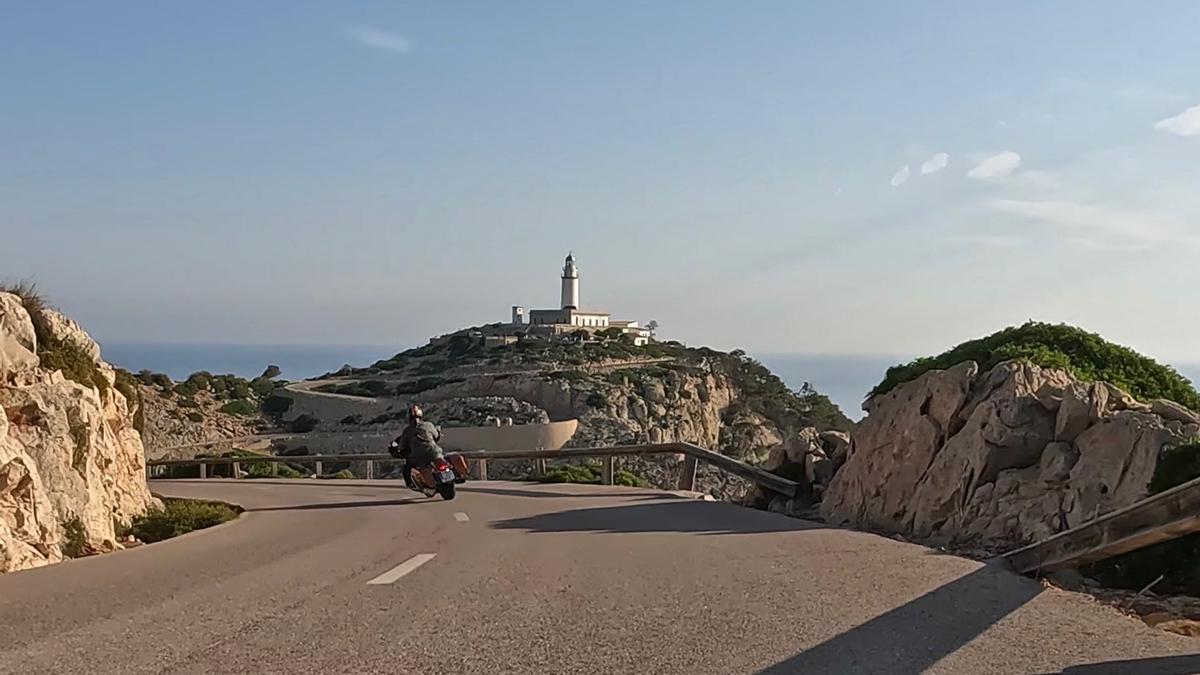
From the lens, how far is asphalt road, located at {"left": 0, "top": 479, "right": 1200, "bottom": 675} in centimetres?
726

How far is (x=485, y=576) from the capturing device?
425 inches

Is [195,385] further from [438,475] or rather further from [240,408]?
[438,475]

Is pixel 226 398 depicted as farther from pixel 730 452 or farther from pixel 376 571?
pixel 376 571

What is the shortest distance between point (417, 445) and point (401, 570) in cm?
1141

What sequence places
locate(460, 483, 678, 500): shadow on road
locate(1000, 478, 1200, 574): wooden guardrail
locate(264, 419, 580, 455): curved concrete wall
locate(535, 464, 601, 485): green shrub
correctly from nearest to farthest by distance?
1. locate(1000, 478, 1200, 574): wooden guardrail
2. locate(460, 483, 678, 500): shadow on road
3. locate(535, 464, 601, 485): green shrub
4. locate(264, 419, 580, 455): curved concrete wall

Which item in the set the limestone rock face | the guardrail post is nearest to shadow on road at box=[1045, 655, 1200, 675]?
the limestone rock face

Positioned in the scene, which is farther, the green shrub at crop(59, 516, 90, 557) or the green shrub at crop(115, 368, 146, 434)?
the green shrub at crop(115, 368, 146, 434)

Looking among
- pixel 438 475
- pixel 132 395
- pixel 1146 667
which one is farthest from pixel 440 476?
pixel 1146 667

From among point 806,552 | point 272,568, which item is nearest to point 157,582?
point 272,568

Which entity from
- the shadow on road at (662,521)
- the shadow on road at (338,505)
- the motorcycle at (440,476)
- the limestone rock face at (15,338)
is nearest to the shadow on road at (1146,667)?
the shadow on road at (662,521)

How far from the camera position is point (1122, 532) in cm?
911

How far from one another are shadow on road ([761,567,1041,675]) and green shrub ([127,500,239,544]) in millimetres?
11337

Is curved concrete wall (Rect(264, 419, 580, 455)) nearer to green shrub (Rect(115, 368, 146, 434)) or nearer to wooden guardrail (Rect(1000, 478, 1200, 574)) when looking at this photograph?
green shrub (Rect(115, 368, 146, 434))

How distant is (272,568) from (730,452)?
229 ft
